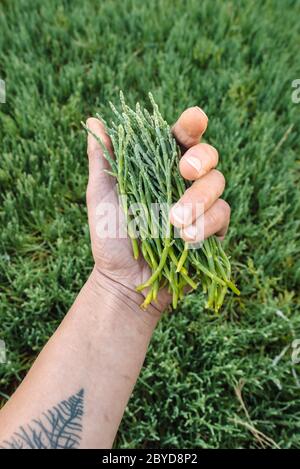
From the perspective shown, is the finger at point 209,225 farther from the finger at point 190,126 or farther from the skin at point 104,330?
the finger at point 190,126

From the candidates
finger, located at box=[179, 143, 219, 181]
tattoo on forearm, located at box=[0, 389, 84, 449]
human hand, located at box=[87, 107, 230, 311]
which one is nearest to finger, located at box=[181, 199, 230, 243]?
human hand, located at box=[87, 107, 230, 311]

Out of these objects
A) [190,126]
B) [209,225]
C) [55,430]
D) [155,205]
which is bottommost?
[55,430]

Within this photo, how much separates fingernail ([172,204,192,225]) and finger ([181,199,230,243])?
2 centimetres

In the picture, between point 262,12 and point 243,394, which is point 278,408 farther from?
point 262,12

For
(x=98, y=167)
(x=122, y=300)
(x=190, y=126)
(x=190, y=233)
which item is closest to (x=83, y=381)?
(x=122, y=300)

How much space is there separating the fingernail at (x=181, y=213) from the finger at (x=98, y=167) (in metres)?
0.33

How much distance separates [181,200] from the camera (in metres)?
1.31

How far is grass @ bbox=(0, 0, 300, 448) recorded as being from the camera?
69.9 inches

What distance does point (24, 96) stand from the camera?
2.36 m

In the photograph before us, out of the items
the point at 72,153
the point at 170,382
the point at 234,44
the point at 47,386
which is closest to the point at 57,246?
the point at 72,153

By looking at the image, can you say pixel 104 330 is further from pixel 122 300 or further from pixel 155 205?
pixel 155 205

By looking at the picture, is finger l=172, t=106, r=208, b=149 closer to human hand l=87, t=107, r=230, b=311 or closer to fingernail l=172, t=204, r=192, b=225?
human hand l=87, t=107, r=230, b=311

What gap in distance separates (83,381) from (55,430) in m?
0.13
